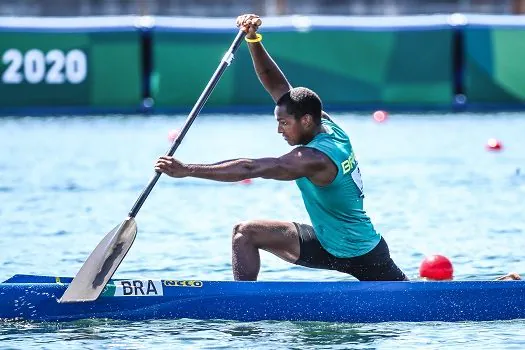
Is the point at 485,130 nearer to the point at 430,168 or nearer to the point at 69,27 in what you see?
the point at 430,168

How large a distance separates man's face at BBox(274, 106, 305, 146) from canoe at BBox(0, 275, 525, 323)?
0.97m

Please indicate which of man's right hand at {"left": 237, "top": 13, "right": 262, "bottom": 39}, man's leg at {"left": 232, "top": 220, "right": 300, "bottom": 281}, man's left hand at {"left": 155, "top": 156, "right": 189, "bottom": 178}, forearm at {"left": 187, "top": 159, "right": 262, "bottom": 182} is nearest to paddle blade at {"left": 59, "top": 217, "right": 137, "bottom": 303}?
man's leg at {"left": 232, "top": 220, "right": 300, "bottom": 281}

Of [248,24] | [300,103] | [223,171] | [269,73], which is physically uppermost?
[248,24]

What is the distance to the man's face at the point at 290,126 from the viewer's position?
29.8 ft

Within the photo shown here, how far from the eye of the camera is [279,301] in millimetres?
9352

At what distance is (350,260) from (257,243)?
0.62m

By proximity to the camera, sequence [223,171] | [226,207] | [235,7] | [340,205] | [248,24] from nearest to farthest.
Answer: [223,171]
[340,205]
[248,24]
[226,207]
[235,7]

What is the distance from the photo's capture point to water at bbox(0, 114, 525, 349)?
918 cm

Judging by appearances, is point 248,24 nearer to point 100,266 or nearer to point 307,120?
point 307,120

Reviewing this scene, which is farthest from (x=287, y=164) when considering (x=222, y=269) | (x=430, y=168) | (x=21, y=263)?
(x=430, y=168)

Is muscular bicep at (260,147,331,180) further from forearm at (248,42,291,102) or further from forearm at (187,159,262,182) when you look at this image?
forearm at (248,42,291,102)

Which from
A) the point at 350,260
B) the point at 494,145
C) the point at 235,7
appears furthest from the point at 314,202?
the point at 235,7

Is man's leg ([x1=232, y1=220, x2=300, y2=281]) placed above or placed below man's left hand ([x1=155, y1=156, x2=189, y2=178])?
below

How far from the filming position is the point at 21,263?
12367 millimetres
